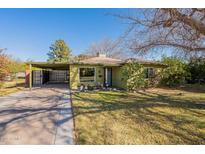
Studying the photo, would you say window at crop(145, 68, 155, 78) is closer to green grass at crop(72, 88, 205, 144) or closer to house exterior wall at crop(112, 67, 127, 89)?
house exterior wall at crop(112, 67, 127, 89)

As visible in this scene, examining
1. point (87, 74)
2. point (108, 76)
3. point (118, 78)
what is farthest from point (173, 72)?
point (87, 74)

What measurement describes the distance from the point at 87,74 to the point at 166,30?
10.1 meters

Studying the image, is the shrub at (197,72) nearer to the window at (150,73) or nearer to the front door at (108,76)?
the window at (150,73)

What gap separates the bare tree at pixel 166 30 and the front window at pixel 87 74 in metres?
8.22

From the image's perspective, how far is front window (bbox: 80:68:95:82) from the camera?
16.2 meters

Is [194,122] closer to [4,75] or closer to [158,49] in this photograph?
[158,49]

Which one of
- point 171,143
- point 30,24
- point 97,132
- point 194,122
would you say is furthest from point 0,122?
point 30,24

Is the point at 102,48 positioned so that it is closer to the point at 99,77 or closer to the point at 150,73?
the point at 150,73

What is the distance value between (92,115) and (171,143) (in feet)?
10.6

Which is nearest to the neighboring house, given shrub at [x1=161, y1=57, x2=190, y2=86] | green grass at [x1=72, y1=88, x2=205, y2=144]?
shrub at [x1=161, y1=57, x2=190, y2=86]

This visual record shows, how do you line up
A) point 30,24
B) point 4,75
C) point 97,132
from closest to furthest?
1. point 97,132
2. point 30,24
3. point 4,75

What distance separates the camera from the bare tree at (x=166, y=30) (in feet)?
21.5

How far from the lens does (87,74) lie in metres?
16.6

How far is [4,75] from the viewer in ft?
46.4
